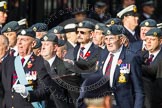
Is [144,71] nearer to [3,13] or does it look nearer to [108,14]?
[3,13]

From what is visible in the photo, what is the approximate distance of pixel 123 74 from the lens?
11.2m

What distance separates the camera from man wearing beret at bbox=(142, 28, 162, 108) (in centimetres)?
1220

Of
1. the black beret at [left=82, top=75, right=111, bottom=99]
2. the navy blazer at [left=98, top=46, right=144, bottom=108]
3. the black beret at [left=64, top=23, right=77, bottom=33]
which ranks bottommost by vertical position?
the navy blazer at [left=98, top=46, right=144, bottom=108]

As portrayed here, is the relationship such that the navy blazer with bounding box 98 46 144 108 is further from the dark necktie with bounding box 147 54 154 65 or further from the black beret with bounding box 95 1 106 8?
the black beret with bounding box 95 1 106 8

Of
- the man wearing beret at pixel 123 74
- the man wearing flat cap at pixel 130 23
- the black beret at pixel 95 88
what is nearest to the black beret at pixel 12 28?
the man wearing flat cap at pixel 130 23

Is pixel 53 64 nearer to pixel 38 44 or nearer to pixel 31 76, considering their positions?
pixel 31 76

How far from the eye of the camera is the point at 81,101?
10.2 metres

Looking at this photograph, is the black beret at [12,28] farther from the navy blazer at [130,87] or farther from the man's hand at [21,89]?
the man's hand at [21,89]

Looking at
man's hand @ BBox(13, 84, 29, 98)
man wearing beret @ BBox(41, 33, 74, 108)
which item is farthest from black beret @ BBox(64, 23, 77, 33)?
man's hand @ BBox(13, 84, 29, 98)

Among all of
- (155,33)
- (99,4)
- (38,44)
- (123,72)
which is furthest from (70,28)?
(99,4)

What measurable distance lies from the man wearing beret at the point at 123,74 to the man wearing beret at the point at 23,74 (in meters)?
0.82

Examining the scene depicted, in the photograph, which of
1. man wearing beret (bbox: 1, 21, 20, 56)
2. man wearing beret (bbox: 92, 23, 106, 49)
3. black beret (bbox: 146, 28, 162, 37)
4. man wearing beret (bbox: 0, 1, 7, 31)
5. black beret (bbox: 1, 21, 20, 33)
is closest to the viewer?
black beret (bbox: 146, 28, 162, 37)

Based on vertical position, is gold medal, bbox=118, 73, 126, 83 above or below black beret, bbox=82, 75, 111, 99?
below

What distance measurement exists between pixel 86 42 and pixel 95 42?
0.61 feet
